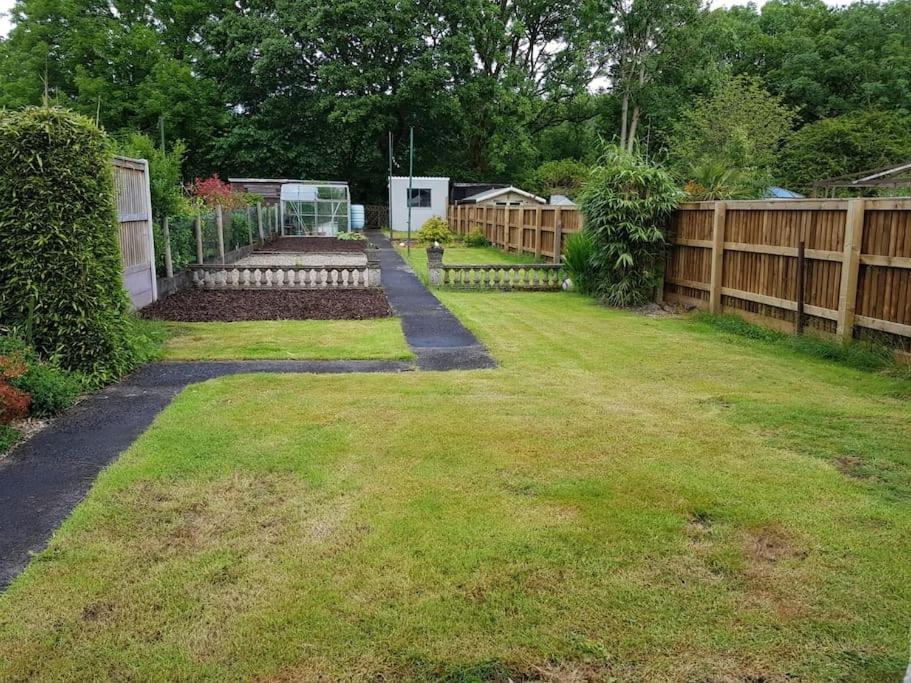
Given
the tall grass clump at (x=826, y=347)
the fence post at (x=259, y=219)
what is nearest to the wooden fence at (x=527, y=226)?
the tall grass clump at (x=826, y=347)

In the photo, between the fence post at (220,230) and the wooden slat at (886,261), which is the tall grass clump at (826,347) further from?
the fence post at (220,230)

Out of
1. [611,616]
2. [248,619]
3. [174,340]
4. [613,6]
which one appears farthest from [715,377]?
[613,6]

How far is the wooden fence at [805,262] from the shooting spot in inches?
294

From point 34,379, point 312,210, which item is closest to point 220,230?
point 34,379

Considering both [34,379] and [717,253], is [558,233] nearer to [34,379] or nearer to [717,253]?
[717,253]

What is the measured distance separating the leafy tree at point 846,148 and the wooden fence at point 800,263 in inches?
937

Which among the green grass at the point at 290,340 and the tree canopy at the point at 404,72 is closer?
the green grass at the point at 290,340

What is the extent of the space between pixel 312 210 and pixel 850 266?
28462 mm

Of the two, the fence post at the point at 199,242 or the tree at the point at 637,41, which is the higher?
the tree at the point at 637,41

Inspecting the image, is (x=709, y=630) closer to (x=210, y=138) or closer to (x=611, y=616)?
(x=611, y=616)

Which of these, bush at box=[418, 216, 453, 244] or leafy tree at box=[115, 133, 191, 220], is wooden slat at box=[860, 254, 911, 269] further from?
bush at box=[418, 216, 453, 244]

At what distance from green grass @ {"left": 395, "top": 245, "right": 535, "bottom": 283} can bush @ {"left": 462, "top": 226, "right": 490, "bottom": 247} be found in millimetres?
844

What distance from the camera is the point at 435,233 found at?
3192cm

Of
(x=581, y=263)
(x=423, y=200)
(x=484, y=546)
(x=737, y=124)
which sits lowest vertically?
(x=484, y=546)
